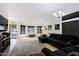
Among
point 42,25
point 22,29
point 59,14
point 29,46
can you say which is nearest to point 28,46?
point 29,46

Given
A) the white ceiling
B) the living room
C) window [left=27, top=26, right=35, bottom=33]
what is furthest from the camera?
window [left=27, top=26, right=35, bottom=33]

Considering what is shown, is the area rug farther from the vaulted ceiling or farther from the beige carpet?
the vaulted ceiling

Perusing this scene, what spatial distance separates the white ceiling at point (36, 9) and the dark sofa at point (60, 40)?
0.73 meters

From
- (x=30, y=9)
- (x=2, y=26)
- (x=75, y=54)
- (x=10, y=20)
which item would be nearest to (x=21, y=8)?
(x=30, y=9)

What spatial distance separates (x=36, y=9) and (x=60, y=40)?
1.46m

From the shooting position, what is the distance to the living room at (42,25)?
2.84m

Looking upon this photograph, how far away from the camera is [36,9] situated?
2893 mm

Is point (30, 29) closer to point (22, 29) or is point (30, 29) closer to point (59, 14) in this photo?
point (22, 29)

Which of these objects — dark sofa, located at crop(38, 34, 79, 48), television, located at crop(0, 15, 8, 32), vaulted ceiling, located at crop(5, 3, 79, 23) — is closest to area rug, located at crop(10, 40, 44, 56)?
dark sofa, located at crop(38, 34, 79, 48)

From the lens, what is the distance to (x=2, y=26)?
3.57m

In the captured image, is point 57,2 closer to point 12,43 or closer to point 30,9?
point 30,9

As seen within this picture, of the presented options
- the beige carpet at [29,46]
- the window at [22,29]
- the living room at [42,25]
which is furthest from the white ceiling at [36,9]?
the beige carpet at [29,46]

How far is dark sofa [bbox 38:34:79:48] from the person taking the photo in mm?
3178

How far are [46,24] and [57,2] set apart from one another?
2.67 feet
